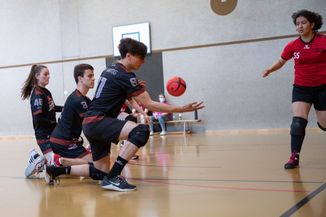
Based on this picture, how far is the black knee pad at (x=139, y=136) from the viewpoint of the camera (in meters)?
3.66

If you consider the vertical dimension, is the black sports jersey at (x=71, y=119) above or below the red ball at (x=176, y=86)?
below

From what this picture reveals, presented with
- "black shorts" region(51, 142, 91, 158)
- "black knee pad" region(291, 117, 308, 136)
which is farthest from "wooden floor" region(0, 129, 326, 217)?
"black knee pad" region(291, 117, 308, 136)

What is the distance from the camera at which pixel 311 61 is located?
4.62 meters

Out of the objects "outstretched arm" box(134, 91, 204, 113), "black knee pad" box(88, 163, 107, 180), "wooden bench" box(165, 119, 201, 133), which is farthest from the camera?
"wooden bench" box(165, 119, 201, 133)

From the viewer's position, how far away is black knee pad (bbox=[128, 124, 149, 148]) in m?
3.66

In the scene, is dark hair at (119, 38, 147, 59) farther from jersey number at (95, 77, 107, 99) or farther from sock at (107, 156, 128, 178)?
sock at (107, 156, 128, 178)

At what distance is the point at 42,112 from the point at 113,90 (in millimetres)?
1706

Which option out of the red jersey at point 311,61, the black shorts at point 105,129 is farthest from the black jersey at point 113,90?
the red jersey at point 311,61

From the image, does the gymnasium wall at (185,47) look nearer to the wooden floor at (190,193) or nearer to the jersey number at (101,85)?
the wooden floor at (190,193)

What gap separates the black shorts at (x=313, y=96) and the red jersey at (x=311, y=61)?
51 mm

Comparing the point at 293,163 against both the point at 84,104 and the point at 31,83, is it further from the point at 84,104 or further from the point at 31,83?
the point at 31,83

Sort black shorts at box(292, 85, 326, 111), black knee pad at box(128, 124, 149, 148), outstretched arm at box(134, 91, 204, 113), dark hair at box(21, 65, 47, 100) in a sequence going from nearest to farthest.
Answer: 1. outstretched arm at box(134, 91, 204, 113)
2. black knee pad at box(128, 124, 149, 148)
3. black shorts at box(292, 85, 326, 111)
4. dark hair at box(21, 65, 47, 100)

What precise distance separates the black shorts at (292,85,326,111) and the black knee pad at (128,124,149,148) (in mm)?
2017

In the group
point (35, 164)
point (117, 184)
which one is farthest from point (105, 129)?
point (35, 164)
